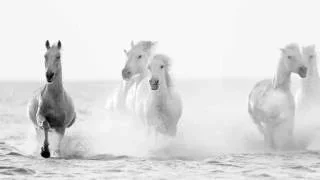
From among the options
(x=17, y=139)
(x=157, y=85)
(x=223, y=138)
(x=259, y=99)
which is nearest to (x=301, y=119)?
(x=223, y=138)

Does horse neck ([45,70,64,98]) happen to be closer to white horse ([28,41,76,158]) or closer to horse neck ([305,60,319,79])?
white horse ([28,41,76,158])

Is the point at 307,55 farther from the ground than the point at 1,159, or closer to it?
farther from the ground

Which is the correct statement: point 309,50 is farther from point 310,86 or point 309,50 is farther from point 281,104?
point 281,104

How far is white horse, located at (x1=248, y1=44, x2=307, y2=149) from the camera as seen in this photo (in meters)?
14.2

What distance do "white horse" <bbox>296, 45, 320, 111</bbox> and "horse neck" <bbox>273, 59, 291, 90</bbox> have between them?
4.79 metres

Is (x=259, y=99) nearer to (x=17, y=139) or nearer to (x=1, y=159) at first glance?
(x=1, y=159)

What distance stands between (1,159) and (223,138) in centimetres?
608

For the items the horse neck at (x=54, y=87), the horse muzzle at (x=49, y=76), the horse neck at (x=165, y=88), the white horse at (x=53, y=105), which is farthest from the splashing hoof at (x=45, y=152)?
the horse neck at (x=165, y=88)

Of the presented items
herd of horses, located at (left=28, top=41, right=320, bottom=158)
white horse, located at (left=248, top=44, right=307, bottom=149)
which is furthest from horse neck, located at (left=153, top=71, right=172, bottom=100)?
white horse, located at (left=248, top=44, right=307, bottom=149)

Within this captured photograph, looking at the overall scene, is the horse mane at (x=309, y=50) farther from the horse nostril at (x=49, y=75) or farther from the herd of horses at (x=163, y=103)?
the horse nostril at (x=49, y=75)

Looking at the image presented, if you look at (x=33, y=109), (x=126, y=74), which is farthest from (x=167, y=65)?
(x=33, y=109)

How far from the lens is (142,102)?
51.4 ft

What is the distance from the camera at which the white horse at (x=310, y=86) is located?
1909 cm

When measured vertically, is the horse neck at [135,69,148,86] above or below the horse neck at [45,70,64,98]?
above
